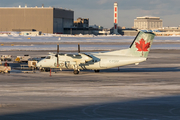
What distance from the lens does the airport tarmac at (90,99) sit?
1806 centimetres

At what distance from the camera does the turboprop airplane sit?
38.0 metres

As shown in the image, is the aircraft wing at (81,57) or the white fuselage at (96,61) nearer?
the white fuselage at (96,61)

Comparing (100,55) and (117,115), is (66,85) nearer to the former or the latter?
(100,55)

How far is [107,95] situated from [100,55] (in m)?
15.0

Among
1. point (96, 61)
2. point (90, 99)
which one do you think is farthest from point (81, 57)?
point (90, 99)

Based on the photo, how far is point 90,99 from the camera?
75.4ft

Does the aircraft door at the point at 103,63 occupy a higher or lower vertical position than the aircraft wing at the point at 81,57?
lower

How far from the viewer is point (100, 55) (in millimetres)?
39406

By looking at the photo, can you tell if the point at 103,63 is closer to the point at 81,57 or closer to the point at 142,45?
the point at 81,57

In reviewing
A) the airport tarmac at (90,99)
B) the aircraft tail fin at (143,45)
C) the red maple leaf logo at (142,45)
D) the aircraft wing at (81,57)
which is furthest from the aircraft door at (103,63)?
the red maple leaf logo at (142,45)

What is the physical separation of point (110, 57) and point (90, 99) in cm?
1598

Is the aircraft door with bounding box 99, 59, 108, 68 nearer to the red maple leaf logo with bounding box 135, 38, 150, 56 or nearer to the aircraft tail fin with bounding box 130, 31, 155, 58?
the aircraft tail fin with bounding box 130, 31, 155, 58

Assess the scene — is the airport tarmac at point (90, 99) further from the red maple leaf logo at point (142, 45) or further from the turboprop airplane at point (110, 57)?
the red maple leaf logo at point (142, 45)

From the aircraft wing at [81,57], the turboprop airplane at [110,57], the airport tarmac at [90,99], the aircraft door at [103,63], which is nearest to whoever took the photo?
the airport tarmac at [90,99]
